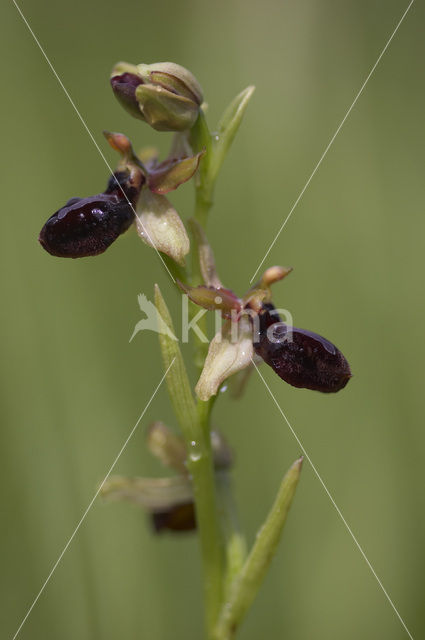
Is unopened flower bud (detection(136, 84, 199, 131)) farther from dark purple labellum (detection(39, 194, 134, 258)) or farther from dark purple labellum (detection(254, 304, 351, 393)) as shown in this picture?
dark purple labellum (detection(254, 304, 351, 393))

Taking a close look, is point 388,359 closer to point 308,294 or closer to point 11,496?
point 308,294

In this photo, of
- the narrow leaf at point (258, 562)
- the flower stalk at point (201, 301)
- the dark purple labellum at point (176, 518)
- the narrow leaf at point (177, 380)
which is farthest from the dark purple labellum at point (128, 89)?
the dark purple labellum at point (176, 518)

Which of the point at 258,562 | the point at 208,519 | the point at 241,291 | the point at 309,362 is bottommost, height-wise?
the point at 258,562

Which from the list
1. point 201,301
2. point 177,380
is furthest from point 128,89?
point 177,380

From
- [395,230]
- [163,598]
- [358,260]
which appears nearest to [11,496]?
[163,598]

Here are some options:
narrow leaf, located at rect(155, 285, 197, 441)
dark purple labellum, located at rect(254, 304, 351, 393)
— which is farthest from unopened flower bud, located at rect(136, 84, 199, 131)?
dark purple labellum, located at rect(254, 304, 351, 393)

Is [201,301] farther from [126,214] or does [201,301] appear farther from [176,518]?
[176,518]
